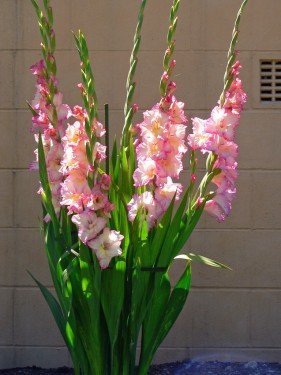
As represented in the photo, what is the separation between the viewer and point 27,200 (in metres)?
4.68

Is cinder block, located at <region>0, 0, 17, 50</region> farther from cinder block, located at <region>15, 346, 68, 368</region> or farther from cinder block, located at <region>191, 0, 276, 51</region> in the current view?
cinder block, located at <region>15, 346, 68, 368</region>

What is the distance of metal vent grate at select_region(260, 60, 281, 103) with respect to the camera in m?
4.67

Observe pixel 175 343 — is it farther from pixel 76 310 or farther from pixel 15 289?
pixel 76 310

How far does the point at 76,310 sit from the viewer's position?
3207mm

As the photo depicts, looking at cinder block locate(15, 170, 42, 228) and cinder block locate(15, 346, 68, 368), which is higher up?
cinder block locate(15, 170, 42, 228)

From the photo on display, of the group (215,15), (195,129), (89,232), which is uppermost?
(215,15)

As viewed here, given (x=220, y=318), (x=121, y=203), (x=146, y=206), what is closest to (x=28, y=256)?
(x=220, y=318)

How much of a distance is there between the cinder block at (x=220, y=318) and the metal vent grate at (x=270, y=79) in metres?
1.05

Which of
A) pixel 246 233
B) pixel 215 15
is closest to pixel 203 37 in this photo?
pixel 215 15

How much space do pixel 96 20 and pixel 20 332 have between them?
1.72 m

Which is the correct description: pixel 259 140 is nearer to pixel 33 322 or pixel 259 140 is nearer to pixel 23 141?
pixel 23 141

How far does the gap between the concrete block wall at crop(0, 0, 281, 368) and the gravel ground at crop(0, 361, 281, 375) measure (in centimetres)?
7

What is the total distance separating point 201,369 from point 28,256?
1.09 meters

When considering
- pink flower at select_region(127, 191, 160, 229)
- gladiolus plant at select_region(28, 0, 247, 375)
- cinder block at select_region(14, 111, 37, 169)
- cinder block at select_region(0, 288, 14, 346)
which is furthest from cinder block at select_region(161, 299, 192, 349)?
pink flower at select_region(127, 191, 160, 229)
